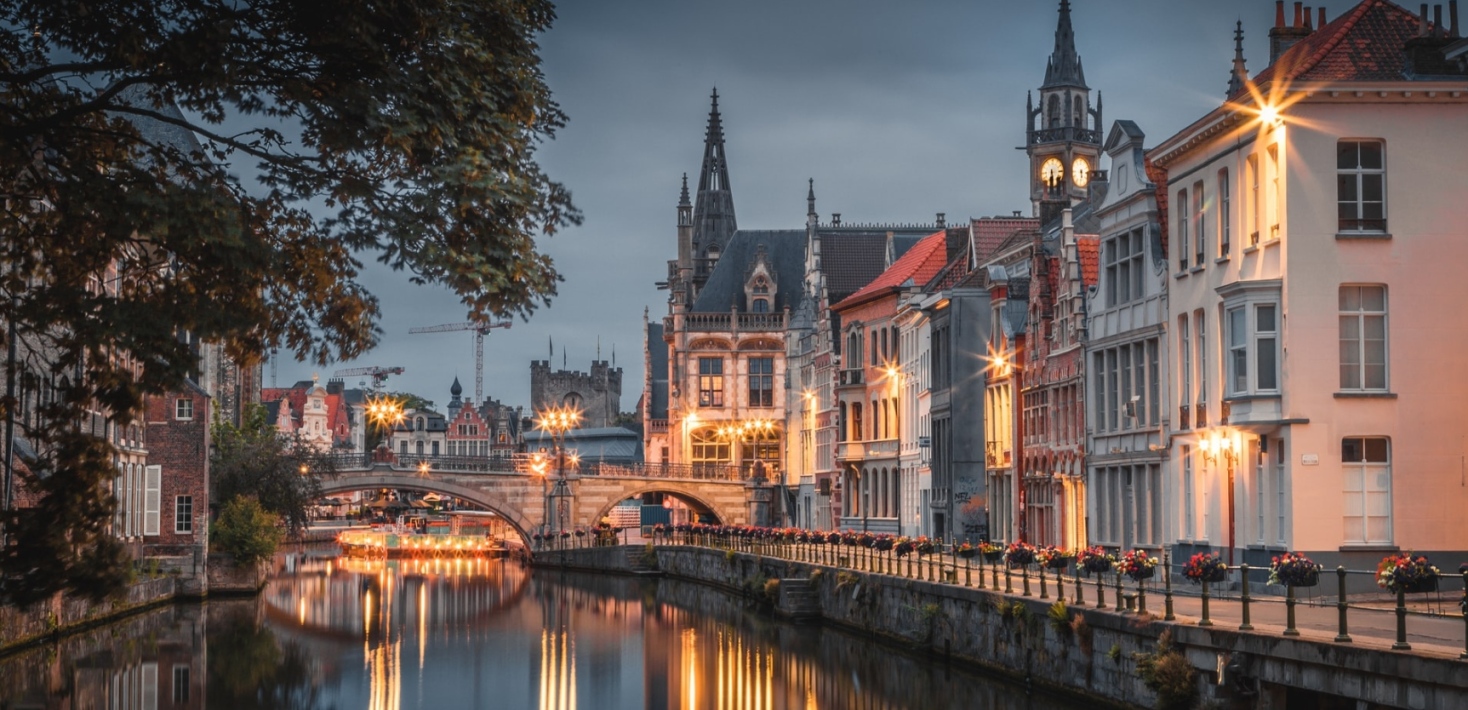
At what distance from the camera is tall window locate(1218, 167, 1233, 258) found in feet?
109

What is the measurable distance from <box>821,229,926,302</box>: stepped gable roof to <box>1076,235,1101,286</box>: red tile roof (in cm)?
4856

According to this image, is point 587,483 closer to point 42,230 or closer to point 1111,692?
point 1111,692

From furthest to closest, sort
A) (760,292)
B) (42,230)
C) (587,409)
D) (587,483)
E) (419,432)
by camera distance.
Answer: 1. (419,432)
2. (587,409)
3. (760,292)
4. (587,483)
5. (42,230)

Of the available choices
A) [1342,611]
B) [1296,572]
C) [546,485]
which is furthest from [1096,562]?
[546,485]

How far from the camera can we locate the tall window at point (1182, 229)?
116 ft

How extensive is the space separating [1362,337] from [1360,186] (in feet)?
8.04

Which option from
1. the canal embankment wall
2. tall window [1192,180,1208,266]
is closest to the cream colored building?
tall window [1192,180,1208,266]

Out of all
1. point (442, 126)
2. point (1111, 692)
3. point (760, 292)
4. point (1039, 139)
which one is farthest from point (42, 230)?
point (1039, 139)

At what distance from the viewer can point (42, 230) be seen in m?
16.7

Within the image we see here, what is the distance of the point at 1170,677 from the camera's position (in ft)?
74.3

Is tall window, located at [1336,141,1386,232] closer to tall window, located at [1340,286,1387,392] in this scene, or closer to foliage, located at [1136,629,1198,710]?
tall window, located at [1340,286,1387,392]

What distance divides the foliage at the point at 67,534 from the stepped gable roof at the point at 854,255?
7809cm

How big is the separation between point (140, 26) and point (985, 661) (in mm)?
20219

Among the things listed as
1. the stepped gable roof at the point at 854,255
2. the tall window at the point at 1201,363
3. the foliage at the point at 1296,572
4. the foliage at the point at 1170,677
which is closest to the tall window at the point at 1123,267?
the tall window at the point at 1201,363
